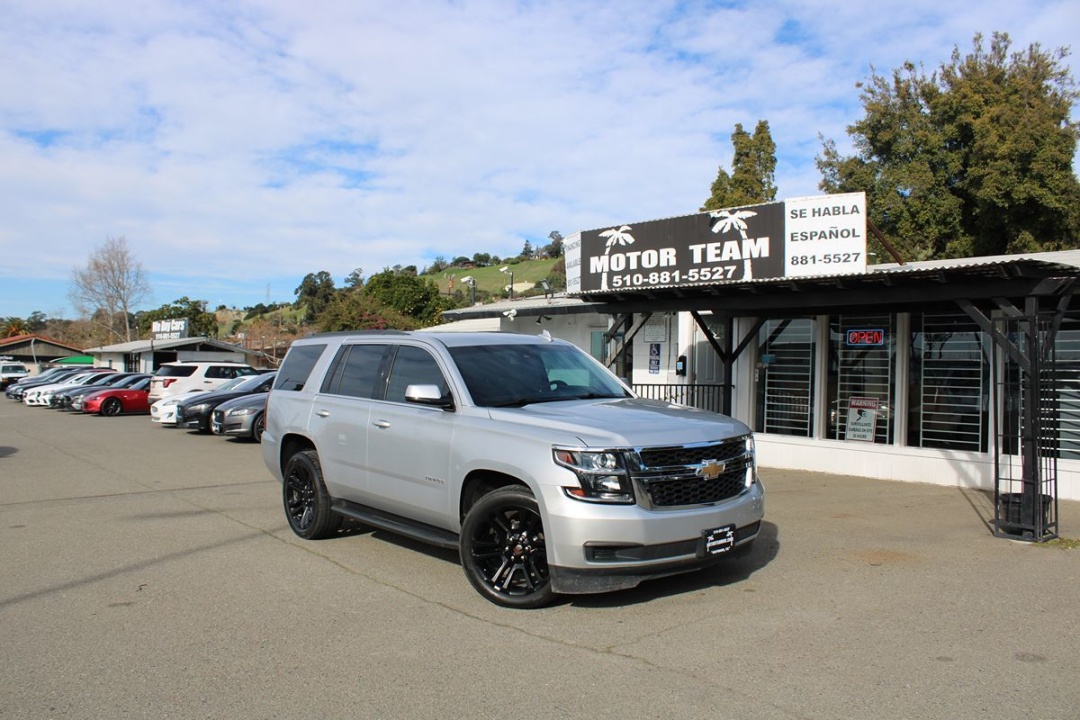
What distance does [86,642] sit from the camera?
508cm

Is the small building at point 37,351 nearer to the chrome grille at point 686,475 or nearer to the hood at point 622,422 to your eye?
the hood at point 622,422

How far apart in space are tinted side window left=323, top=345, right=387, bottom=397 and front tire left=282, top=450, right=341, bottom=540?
0.71 meters

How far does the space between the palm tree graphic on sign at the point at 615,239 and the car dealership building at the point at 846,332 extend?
2cm

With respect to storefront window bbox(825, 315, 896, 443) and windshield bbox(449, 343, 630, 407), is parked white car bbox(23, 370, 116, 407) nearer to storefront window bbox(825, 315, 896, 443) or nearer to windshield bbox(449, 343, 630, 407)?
storefront window bbox(825, 315, 896, 443)

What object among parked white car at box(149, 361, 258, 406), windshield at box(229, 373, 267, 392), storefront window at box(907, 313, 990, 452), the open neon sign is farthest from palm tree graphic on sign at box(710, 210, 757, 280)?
parked white car at box(149, 361, 258, 406)

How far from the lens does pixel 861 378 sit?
12.2 meters

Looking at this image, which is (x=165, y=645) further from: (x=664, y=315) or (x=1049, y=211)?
(x=1049, y=211)

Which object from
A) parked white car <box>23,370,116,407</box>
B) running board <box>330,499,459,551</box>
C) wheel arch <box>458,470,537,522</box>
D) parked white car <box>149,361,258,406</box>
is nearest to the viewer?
wheel arch <box>458,470,537,522</box>

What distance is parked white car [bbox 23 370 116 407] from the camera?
105ft

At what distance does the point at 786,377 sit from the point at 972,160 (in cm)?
1725

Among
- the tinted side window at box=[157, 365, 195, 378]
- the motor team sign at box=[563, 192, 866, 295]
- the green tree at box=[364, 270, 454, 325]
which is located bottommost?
the tinted side window at box=[157, 365, 195, 378]

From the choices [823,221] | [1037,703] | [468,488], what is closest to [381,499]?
[468,488]

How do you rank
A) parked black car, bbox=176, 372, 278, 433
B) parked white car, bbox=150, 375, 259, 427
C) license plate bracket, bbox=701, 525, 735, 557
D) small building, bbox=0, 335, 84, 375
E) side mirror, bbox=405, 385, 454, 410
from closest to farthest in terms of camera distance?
license plate bracket, bbox=701, 525, 735, 557
side mirror, bbox=405, 385, 454, 410
parked black car, bbox=176, 372, 278, 433
parked white car, bbox=150, 375, 259, 427
small building, bbox=0, 335, 84, 375

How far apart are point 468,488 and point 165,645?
2163 mm
